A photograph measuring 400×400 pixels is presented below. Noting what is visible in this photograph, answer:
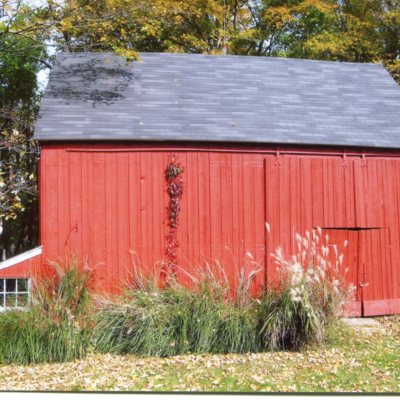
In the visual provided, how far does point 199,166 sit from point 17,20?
15.6 ft

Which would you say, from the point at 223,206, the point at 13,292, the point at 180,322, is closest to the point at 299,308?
the point at 180,322

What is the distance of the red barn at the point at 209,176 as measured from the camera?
8.80 metres

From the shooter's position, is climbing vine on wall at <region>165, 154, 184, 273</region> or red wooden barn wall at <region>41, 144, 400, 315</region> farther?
climbing vine on wall at <region>165, 154, 184, 273</region>

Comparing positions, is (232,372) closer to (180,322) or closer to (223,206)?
(180,322)

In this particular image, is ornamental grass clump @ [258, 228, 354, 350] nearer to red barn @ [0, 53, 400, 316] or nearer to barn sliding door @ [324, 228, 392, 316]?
red barn @ [0, 53, 400, 316]

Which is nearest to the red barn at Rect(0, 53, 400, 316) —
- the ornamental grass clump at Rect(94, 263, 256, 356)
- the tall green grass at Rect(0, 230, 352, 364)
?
the tall green grass at Rect(0, 230, 352, 364)

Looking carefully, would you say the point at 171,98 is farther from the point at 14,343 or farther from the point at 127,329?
the point at 14,343

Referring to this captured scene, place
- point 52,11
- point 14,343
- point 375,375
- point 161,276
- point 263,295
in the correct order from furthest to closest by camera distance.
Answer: point 52,11 < point 161,276 < point 263,295 < point 14,343 < point 375,375

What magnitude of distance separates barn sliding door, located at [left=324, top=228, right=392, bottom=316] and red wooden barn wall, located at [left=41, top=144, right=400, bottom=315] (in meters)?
0.02

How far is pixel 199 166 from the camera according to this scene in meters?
9.24

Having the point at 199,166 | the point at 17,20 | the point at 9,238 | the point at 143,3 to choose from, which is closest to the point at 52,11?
the point at 17,20

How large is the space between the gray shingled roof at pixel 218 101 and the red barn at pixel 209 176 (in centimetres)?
4

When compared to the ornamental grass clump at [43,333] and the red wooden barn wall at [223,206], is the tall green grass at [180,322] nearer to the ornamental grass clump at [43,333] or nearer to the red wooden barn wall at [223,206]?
the ornamental grass clump at [43,333]

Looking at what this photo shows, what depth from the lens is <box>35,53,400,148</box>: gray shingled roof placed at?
30.3ft
